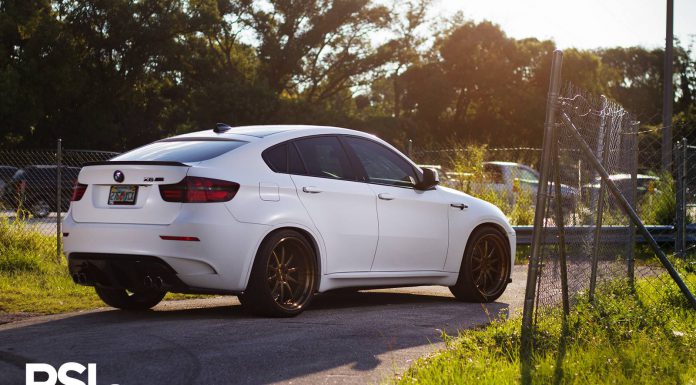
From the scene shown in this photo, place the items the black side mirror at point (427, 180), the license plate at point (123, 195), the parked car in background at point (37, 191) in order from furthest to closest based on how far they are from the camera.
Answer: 1. the parked car in background at point (37, 191)
2. the black side mirror at point (427, 180)
3. the license plate at point (123, 195)

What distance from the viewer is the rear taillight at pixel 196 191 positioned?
7723 millimetres

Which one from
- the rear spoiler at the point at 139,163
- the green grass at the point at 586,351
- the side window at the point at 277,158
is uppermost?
the side window at the point at 277,158

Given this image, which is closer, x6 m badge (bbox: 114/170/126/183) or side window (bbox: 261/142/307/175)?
x6 m badge (bbox: 114/170/126/183)

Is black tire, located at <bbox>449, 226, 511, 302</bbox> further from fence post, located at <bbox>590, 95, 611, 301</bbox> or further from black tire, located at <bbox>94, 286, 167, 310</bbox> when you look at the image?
black tire, located at <bbox>94, 286, 167, 310</bbox>

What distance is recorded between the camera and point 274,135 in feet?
28.2

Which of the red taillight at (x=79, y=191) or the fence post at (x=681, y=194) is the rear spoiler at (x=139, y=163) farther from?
the fence post at (x=681, y=194)

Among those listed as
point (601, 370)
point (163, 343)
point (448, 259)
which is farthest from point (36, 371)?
point (448, 259)

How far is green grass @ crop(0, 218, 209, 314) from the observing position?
9.77 meters

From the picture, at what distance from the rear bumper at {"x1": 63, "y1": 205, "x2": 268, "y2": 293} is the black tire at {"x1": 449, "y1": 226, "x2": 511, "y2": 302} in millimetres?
2804

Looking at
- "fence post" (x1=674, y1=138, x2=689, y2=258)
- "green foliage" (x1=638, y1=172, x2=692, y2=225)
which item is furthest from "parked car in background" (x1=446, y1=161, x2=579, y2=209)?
"fence post" (x1=674, y1=138, x2=689, y2=258)

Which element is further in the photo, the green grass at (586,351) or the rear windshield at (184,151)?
the rear windshield at (184,151)

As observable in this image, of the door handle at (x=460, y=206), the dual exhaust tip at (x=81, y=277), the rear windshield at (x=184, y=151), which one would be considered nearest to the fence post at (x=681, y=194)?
the door handle at (x=460, y=206)

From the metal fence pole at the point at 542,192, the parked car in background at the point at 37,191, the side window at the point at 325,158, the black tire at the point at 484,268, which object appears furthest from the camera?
the parked car in background at the point at 37,191

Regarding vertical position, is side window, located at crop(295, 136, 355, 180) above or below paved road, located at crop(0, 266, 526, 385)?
above
